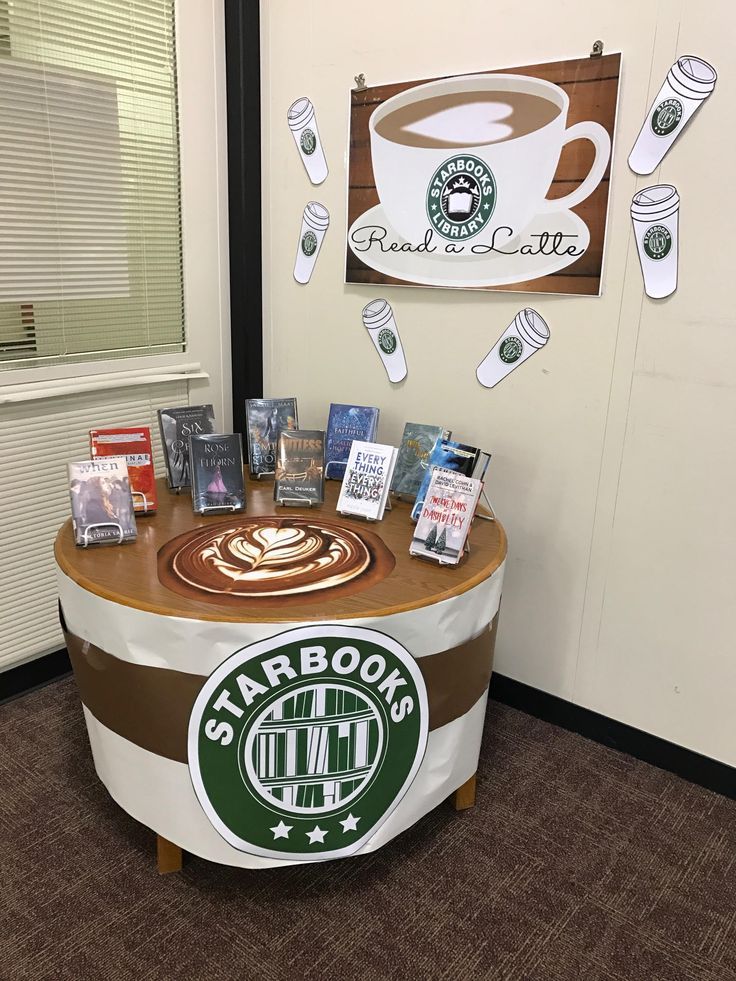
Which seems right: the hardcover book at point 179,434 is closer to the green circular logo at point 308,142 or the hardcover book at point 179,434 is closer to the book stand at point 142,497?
the book stand at point 142,497

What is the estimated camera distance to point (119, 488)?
2.00 metres

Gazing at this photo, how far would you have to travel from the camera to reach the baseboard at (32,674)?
2.59m

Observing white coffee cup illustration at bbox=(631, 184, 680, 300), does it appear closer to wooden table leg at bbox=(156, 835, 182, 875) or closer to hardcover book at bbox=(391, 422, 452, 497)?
hardcover book at bbox=(391, 422, 452, 497)

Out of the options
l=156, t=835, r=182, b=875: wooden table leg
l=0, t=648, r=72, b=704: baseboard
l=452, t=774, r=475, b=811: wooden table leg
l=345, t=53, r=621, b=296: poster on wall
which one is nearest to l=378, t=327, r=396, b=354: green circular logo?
l=345, t=53, r=621, b=296: poster on wall

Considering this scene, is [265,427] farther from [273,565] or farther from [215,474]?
[273,565]

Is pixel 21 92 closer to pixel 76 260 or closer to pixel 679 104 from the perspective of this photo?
pixel 76 260

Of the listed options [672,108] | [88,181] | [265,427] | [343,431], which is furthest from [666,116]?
[88,181]

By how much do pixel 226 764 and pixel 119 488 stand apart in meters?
0.75

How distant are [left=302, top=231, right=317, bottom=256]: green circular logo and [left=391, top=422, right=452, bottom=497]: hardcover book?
2.72 feet

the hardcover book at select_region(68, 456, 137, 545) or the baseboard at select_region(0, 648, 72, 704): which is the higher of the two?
the hardcover book at select_region(68, 456, 137, 545)

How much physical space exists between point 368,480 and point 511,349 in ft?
2.09

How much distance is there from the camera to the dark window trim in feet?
9.21

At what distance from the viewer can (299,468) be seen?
229 cm

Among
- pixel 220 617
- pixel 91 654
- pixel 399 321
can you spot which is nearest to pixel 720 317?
pixel 399 321
